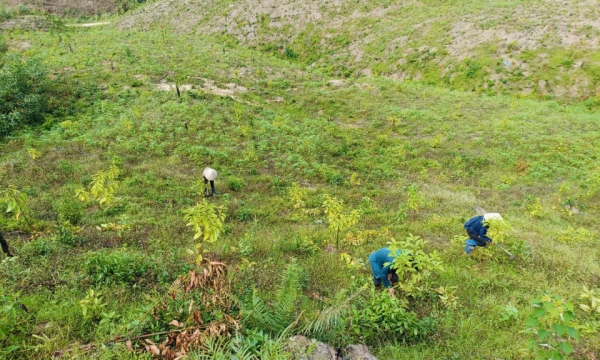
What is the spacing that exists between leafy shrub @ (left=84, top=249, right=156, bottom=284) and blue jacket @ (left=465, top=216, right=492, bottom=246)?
693 centimetres

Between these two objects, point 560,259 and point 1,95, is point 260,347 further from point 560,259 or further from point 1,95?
point 1,95

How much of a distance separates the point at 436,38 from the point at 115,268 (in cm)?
3238

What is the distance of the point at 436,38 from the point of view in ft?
97.9

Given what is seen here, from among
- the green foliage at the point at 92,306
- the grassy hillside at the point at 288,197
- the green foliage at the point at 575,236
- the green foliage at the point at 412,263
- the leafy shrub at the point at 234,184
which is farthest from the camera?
the leafy shrub at the point at 234,184

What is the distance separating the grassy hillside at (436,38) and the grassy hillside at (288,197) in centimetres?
289

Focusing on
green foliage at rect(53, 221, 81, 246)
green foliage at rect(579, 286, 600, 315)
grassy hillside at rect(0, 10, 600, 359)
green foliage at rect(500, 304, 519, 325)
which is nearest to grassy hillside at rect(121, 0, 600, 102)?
grassy hillside at rect(0, 10, 600, 359)

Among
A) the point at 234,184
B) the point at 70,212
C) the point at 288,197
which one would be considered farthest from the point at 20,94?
the point at 288,197

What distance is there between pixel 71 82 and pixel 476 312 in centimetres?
2400

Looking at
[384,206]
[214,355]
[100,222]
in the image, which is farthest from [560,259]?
[100,222]

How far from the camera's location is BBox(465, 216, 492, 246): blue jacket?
297 inches

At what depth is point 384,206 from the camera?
11094 mm

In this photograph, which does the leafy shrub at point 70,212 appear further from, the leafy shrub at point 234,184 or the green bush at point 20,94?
the green bush at point 20,94

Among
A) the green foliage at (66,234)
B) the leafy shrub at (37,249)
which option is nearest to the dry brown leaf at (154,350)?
the leafy shrub at (37,249)

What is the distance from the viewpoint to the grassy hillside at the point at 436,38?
23.7 m
